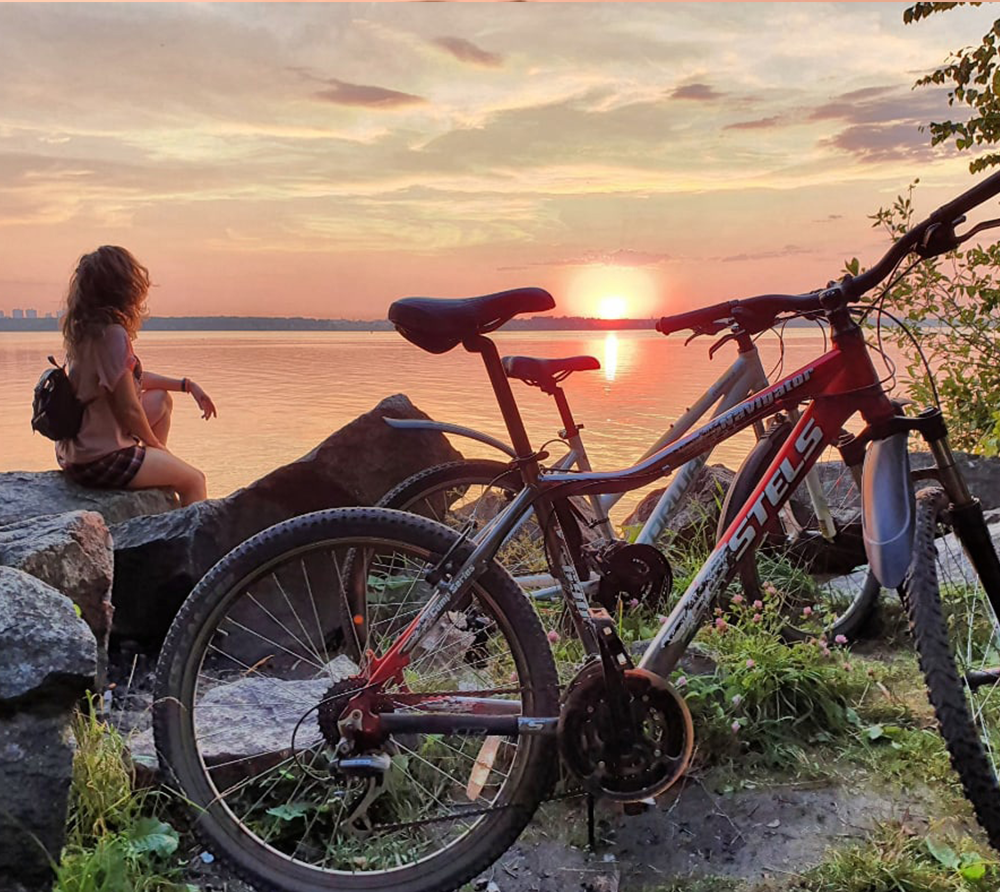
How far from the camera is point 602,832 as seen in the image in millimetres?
2389

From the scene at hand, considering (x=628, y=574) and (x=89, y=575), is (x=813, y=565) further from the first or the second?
(x=89, y=575)

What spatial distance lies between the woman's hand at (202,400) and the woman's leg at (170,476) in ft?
1.02

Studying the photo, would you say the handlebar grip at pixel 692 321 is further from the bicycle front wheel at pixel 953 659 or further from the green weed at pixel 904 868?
the green weed at pixel 904 868

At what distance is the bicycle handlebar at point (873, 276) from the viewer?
1.93 m

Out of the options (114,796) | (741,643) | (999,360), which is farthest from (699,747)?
(999,360)

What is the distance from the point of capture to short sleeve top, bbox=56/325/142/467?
4488 mm

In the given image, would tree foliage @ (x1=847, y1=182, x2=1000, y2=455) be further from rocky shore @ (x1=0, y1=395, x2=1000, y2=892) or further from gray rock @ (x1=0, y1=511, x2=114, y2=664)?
gray rock @ (x1=0, y1=511, x2=114, y2=664)

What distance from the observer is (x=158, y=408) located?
5254 millimetres

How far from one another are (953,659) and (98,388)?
13.4ft

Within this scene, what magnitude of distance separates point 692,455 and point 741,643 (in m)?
0.94

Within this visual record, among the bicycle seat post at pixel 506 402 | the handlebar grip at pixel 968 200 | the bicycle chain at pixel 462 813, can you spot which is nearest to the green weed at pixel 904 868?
the bicycle chain at pixel 462 813


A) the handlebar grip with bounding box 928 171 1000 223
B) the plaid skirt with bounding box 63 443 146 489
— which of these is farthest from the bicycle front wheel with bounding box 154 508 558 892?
the plaid skirt with bounding box 63 443 146 489

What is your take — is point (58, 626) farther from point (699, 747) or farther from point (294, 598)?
point (699, 747)

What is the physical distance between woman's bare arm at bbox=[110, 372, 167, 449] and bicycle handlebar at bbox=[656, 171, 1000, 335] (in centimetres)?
324
